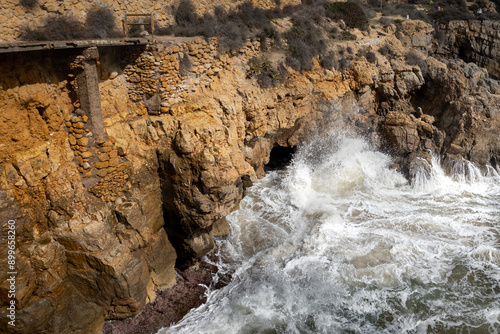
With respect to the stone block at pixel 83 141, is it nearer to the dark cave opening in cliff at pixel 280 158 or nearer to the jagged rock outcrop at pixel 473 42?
the dark cave opening in cliff at pixel 280 158

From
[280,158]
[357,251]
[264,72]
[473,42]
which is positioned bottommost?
[357,251]

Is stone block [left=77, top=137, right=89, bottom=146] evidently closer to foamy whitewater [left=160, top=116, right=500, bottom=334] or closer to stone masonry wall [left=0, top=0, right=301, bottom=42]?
stone masonry wall [left=0, top=0, right=301, bottom=42]

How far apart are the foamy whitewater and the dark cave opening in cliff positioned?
2.07 feet

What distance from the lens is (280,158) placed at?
17234mm

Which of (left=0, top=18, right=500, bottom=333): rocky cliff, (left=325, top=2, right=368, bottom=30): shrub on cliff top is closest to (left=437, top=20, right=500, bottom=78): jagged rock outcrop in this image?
(left=325, top=2, right=368, bottom=30): shrub on cliff top

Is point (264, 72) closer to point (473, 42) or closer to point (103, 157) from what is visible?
point (103, 157)

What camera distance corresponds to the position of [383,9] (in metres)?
22.4

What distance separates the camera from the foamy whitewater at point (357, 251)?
9656 mm

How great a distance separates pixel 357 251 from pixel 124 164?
23.9 ft

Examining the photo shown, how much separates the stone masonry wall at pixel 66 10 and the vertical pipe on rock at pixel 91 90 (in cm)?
199

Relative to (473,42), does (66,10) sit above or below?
above

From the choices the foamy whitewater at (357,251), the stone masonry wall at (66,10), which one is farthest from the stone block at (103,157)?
the foamy whitewater at (357,251)

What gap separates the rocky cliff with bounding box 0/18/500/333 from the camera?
849cm

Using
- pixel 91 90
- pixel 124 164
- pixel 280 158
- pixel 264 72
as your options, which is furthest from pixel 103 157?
pixel 280 158
